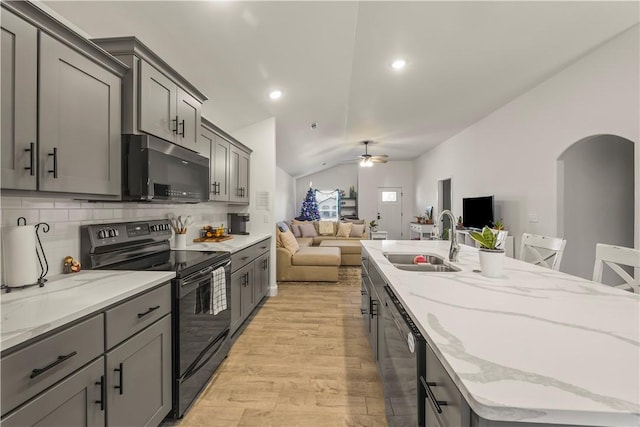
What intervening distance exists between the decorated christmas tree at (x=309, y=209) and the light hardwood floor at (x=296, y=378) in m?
6.05

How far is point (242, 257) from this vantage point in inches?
112

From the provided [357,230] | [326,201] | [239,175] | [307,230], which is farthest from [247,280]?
[326,201]

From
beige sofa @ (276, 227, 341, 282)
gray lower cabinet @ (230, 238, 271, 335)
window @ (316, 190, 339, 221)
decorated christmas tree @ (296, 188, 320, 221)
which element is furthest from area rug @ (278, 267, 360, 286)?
window @ (316, 190, 339, 221)

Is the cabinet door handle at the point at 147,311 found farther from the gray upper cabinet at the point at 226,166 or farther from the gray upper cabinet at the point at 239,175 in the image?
the gray upper cabinet at the point at 239,175

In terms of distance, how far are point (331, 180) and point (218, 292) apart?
8.41 m

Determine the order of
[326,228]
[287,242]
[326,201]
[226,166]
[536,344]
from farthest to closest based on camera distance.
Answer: [326,201] < [326,228] < [287,242] < [226,166] < [536,344]

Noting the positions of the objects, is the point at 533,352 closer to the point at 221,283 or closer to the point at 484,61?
the point at 221,283

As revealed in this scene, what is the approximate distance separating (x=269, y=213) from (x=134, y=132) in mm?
2543

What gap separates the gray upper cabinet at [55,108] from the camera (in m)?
1.10

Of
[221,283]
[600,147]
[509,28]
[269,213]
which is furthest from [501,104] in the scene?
[221,283]

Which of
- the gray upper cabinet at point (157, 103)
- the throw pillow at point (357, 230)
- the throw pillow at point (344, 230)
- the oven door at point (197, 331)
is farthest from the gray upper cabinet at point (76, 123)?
the throw pillow at point (357, 230)

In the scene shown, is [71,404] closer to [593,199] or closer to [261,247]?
[261,247]

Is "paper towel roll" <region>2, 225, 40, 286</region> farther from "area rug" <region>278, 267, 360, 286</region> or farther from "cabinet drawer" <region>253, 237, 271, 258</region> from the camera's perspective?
"area rug" <region>278, 267, 360, 286</region>

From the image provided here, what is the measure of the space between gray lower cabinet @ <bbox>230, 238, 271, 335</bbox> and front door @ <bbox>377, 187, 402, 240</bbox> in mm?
6424
